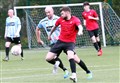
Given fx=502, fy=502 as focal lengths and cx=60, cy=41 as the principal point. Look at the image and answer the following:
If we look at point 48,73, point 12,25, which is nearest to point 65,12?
point 48,73

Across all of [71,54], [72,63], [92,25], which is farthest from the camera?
[92,25]

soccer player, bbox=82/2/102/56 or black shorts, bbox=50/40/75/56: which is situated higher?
black shorts, bbox=50/40/75/56

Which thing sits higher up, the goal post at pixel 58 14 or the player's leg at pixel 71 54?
the player's leg at pixel 71 54

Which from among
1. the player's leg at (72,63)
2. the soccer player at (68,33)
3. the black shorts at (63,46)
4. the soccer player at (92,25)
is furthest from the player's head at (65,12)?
the soccer player at (92,25)

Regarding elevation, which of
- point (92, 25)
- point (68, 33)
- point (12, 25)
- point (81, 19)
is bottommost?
point (81, 19)

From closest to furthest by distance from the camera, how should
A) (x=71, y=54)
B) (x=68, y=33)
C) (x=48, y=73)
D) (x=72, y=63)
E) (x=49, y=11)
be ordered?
(x=72, y=63) < (x=71, y=54) < (x=68, y=33) < (x=49, y=11) < (x=48, y=73)

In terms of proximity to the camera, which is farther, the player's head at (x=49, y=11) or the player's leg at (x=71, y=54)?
the player's head at (x=49, y=11)

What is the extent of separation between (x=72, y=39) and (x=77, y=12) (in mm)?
14312

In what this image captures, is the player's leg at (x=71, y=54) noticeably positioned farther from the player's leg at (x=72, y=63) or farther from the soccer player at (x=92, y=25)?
the soccer player at (x=92, y=25)

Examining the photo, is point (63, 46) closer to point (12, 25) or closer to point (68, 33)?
point (68, 33)

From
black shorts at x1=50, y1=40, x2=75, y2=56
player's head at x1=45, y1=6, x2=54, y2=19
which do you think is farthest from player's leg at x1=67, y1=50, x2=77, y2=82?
player's head at x1=45, y1=6, x2=54, y2=19

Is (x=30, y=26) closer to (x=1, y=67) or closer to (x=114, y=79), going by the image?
(x=1, y=67)

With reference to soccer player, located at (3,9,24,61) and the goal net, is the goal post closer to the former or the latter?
the goal net

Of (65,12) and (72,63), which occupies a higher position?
(65,12)
